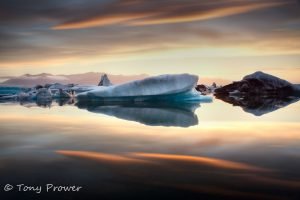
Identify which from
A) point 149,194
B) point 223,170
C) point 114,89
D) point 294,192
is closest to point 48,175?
point 149,194

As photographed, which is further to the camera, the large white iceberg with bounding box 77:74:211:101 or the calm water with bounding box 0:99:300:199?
the large white iceberg with bounding box 77:74:211:101

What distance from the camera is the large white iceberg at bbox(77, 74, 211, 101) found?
623 centimetres

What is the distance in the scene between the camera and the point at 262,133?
3.02m

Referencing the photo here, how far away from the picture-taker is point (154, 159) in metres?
2.14

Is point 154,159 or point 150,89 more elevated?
point 150,89

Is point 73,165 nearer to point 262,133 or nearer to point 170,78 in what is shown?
point 262,133

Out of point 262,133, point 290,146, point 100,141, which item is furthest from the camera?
point 262,133

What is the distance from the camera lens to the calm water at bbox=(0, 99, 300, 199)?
1.59m

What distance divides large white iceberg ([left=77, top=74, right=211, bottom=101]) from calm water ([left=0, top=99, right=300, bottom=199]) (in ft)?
8.69

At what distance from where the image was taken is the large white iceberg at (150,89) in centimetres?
623

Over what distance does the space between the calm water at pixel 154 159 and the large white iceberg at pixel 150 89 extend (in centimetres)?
265

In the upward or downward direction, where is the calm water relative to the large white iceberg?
downward

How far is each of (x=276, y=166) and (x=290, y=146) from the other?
576mm

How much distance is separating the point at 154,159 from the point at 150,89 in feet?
13.5
